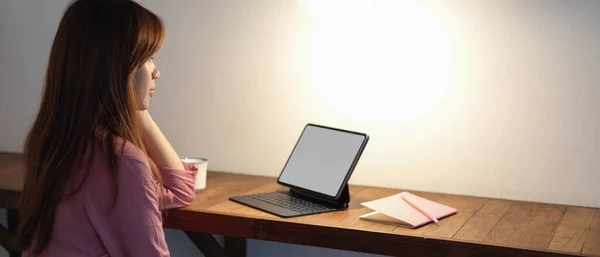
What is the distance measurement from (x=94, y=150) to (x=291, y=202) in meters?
0.66

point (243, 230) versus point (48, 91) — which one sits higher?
point (48, 91)

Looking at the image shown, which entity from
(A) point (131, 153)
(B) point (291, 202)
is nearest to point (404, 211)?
(B) point (291, 202)

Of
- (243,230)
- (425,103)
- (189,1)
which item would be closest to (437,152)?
(425,103)

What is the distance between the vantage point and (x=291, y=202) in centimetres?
207

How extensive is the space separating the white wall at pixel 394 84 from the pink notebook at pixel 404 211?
0.92 feet

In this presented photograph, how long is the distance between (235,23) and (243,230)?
0.73 m

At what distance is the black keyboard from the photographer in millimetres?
1997

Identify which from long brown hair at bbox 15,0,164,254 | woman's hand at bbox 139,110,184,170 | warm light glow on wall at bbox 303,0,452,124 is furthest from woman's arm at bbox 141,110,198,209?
warm light glow on wall at bbox 303,0,452,124

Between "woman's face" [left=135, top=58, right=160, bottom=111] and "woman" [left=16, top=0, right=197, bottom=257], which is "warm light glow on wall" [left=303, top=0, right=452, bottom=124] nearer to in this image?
"woman's face" [left=135, top=58, right=160, bottom=111]

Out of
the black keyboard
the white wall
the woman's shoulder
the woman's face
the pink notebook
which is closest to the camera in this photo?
the woman's shoulder

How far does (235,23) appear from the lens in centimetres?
243

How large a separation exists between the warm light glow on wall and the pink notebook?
1.09 feet

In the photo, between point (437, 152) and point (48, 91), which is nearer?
point (48, 91)

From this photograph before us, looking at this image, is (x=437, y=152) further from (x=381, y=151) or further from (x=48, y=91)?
(x=48, y=91)
